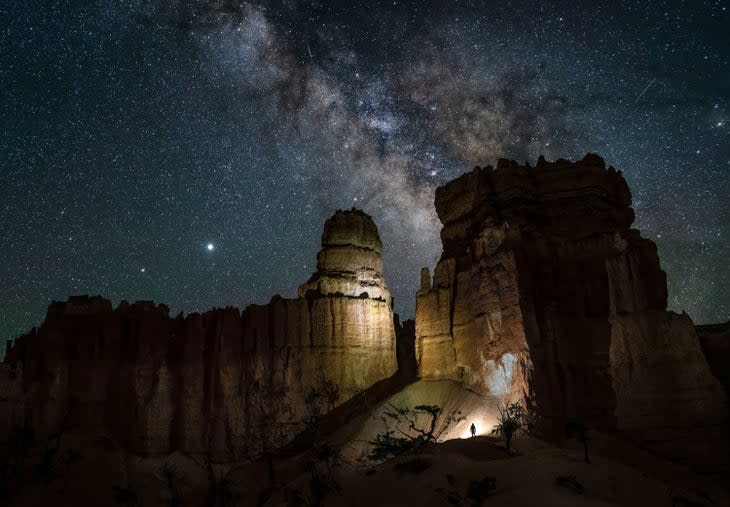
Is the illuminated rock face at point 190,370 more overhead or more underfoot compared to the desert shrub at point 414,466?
more overhead

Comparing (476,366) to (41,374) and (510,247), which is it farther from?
(41,374)

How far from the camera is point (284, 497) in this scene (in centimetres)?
3325

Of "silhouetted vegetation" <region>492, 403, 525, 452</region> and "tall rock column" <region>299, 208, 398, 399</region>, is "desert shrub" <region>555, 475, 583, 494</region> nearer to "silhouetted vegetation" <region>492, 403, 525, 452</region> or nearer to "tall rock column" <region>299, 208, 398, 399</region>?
"silhouetted vegetation" <region>492, 403, 525, 452</region>

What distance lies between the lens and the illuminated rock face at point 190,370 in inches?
1837

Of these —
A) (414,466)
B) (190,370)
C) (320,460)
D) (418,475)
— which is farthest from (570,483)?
(190,370)

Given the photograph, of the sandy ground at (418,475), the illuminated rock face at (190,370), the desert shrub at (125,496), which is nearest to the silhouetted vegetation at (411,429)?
the sandy ground at (418,475)

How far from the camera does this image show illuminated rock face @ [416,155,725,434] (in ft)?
104

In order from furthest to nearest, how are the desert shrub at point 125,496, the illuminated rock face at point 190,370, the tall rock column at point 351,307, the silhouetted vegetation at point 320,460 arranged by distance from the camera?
the tall rock column at point 351,307 → the illuminated rock face at point 190,370 → the desert shrub at point 125,496 → the silhouetted vegetation at point 320,460

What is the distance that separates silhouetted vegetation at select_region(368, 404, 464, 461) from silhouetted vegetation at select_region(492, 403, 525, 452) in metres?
2.94

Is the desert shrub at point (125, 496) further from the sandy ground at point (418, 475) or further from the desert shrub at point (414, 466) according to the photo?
the desert shrub at point (414, 466)

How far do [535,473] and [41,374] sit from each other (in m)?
40.1

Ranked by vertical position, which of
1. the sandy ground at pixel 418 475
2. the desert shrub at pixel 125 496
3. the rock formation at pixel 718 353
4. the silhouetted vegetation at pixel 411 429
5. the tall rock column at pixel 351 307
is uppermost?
the tall rock column at pixel 351 307

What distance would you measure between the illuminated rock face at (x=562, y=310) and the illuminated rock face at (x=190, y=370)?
10.7 metres

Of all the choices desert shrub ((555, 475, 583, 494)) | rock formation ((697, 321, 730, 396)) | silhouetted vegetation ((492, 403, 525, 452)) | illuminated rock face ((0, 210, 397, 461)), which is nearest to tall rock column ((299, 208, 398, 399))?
illuminated rock face ((0, 210, 397, 461))
